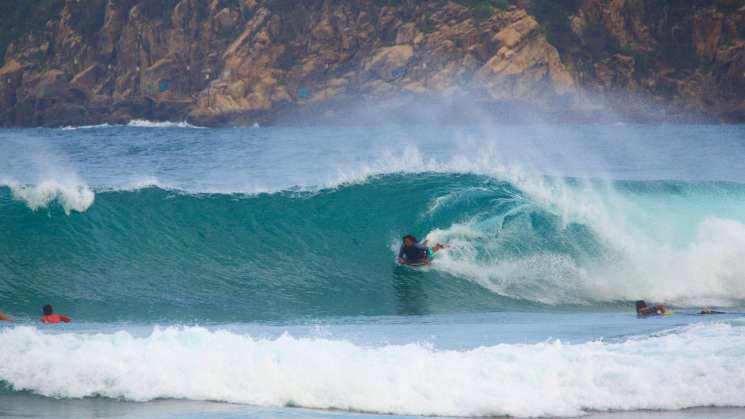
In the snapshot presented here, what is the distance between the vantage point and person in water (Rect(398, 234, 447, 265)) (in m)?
16.3

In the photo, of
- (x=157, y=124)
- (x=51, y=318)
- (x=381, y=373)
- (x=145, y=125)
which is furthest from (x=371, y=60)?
(x=381, y=373)

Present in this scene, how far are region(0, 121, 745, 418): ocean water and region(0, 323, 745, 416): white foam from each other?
0.02 m

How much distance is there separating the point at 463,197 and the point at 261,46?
2635 inches

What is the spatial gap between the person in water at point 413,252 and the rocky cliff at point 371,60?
56150mm

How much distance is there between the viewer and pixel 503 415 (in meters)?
9.31

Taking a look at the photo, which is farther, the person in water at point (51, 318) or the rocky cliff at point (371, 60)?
the rocky cliff at point (371, 60)

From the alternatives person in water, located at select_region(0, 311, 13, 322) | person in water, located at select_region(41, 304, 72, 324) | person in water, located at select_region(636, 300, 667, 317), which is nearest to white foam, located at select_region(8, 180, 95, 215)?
person in water, located at select_region(0, 311, 13, 322)

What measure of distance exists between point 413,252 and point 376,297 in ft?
3.43

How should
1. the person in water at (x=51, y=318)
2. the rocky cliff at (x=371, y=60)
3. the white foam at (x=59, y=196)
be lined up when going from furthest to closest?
1. the rocky cliff at (x=371, y=60)
2. the white foam at (x=59, y=196)
3. the person in water at (x=51, y=318)

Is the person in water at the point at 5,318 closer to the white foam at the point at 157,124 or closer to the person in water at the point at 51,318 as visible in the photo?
the person in water at the point at 51,318

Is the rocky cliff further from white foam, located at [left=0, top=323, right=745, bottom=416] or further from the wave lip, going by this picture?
white foam, located at [left=0, top=323, right=745, bottom=416]

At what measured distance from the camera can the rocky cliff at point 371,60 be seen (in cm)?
7550

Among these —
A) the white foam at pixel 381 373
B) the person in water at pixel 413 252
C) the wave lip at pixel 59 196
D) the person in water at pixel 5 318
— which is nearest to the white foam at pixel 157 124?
the wave lip at pixel 59 196

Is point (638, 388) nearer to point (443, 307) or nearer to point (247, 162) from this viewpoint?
point (443, 307)
